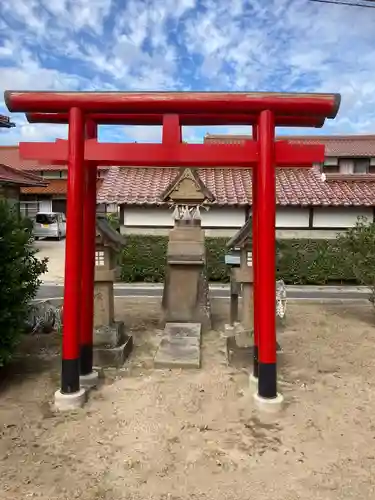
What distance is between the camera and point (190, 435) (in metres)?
3.55

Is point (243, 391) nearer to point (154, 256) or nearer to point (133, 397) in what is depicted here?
point (133, 397)

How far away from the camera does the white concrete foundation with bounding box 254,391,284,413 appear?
3.99 m

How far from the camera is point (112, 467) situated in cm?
307

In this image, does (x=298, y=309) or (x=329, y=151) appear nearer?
(x=298, y=309)

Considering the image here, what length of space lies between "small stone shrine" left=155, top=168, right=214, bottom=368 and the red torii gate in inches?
100

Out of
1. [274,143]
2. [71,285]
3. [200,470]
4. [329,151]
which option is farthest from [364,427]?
[329,151]

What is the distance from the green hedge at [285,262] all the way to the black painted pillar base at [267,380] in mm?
7899

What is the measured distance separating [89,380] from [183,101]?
333cm

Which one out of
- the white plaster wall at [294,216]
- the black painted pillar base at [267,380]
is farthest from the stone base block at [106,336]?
the white plaster wall at [294,216]

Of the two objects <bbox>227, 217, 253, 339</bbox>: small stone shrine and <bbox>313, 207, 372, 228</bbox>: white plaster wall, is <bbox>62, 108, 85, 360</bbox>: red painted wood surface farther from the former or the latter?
<bbox>313, 207, 372, 228</bbox>: white plaster wall

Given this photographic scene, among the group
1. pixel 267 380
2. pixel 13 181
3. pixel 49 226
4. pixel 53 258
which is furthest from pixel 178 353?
pixel 49 226

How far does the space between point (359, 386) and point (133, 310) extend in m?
5.05

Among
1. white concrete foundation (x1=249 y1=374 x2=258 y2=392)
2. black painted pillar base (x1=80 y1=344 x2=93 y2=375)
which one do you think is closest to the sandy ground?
black painted pillar base (x1=80 y1=344 x2=93 y2=375)

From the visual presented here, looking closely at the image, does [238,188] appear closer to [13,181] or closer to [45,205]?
[13,181]
